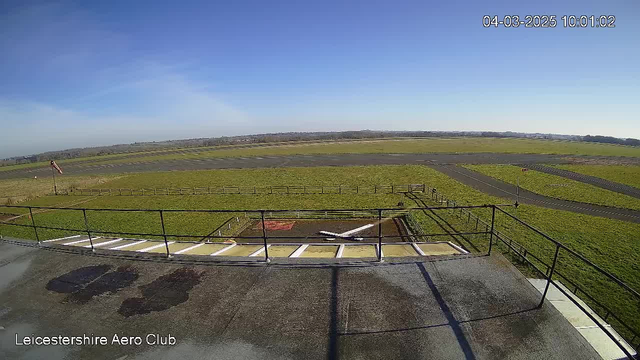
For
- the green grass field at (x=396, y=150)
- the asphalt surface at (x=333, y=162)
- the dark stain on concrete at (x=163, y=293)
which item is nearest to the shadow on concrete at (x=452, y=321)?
the dark stain on concrete at (x=163, y=293)

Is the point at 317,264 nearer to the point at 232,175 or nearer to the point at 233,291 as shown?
the point at 233,291

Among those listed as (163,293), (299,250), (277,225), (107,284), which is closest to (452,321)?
(163,293)

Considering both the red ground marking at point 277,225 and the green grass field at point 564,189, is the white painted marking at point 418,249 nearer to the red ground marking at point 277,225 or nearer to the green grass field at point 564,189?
the red ground marking at point 277,225

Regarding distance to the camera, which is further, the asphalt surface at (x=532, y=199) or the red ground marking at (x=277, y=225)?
the asphalt surface at (x=532, y=199)

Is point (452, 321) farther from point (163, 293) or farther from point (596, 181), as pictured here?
point (596, 181)

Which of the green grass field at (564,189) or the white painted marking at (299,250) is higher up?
the white painted marking at (299,250)

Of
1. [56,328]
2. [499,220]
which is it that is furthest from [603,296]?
[56,328]

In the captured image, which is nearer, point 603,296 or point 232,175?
point 603,296
